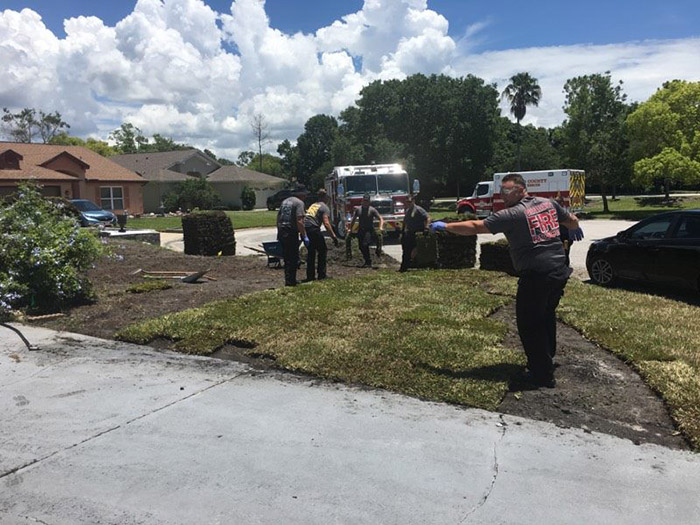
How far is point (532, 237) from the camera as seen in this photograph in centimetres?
494

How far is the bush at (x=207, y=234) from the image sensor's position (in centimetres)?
1512

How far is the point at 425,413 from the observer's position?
4543mm

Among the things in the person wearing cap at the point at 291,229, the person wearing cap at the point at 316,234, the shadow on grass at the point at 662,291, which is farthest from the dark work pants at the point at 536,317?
the person wearing cap at the point at 316,234

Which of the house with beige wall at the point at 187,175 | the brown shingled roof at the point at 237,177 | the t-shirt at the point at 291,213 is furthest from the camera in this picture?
the brown shingled roof at the point at 237,177

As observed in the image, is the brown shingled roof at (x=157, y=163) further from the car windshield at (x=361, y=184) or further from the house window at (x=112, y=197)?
the car windshield at (x=361, y=184)

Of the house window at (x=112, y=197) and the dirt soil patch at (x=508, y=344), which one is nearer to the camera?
the dirt soil patch at (x=508, y=344)

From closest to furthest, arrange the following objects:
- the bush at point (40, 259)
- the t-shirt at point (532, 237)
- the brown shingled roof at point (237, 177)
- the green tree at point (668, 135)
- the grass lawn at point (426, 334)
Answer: the t-shirt at point (532, 237) → the grass lawn at point (426, 334) → the bush at point (40, 259) → the green tree at point (668, 135) → the brown shingled roof at point (237, 177)

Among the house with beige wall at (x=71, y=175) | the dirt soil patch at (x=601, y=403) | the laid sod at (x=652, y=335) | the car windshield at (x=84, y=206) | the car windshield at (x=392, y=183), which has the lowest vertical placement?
the dirt soil patch at (x=601, y=403)

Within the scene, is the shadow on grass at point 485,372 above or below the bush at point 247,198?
below

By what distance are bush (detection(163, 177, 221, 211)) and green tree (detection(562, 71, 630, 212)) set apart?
2566 centimetres

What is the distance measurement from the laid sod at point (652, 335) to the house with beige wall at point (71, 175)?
30.5m

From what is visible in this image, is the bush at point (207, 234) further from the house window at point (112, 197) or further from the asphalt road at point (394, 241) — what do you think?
the house window at point (112, 197)

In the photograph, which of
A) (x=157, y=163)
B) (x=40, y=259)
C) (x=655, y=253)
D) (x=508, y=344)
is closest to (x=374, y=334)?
(x=508, y=344)

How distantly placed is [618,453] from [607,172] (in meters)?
35.6
